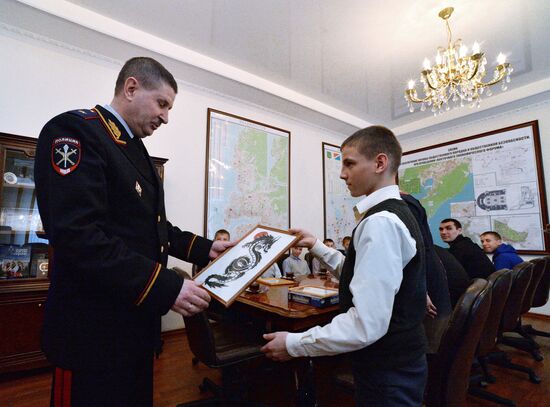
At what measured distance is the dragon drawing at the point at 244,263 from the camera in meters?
1.15

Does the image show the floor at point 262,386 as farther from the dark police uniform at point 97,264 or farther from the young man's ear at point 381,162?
the young man's ear at point 381,162

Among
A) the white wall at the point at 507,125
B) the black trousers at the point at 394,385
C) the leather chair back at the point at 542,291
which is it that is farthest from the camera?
the white wall at the point at 507,125

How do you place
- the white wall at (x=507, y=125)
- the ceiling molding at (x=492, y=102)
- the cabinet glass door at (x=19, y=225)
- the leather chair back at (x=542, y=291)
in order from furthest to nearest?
the white wall at (x=507, y=125)
the ceiling molding at (x=492, y=102)
the leather chair back at (x=542, y=291)
the cabinet glass door at (x=19, y=225)

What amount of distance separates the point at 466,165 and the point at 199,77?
4.55 metres

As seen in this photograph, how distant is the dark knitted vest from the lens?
0.87 m

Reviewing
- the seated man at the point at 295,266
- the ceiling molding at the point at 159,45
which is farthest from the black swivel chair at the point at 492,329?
the ceiling molding at the point at 159,45

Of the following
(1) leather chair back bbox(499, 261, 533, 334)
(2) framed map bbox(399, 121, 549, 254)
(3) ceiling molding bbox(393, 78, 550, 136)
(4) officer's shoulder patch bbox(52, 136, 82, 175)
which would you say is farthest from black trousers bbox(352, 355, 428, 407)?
(3) ceiling molding bbox(393, 78, 550, 136)

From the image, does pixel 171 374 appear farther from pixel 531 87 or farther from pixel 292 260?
pixel 531 87

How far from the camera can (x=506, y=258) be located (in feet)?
10.3

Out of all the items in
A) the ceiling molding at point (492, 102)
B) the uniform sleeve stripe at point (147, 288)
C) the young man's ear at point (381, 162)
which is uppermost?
the ceiling molding at point (492, 102)

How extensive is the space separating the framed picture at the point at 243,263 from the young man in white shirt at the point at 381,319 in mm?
251

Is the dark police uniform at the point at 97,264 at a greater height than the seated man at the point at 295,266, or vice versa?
the dark police uniform at the point at 97,264

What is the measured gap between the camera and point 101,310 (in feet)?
2.74

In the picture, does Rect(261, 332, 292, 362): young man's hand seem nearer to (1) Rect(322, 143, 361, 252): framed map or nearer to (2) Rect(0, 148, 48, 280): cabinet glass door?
(2) Rect(0, 148, 48, 280): cabinet glass door
